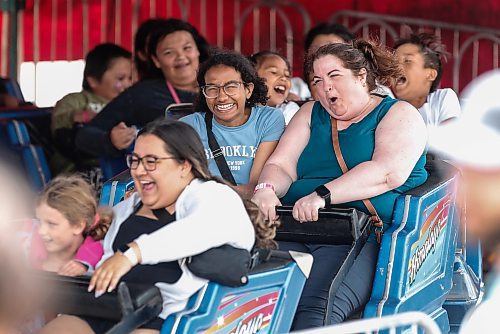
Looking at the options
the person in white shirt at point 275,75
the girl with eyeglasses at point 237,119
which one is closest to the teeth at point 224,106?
the girl with eyeglasses at point 237,119

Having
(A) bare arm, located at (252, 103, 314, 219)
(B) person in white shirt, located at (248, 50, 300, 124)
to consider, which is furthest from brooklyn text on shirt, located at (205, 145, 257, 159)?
(B) person in white shirt, located at (248, 50, 300, 124)

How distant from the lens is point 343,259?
3812 millimetres

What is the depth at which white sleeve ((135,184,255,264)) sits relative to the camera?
2.98 meters

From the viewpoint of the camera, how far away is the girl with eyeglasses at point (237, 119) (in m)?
4.14

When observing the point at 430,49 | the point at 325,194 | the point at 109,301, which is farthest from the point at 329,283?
the point at 430,49

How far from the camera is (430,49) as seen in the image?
4836mm

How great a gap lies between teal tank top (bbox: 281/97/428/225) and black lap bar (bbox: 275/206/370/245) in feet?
0.42

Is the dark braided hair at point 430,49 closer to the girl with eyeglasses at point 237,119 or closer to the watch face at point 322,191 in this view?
the girl with eyeglasses at point 237,119

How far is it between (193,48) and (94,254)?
228 cm

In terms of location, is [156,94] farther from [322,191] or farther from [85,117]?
[322,191]

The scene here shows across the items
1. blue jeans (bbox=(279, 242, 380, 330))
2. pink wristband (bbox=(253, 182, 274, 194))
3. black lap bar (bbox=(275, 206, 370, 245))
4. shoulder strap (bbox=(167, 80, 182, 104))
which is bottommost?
blue jeans (bbox=(279, 242, 380, 330))

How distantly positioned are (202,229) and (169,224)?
98 mm

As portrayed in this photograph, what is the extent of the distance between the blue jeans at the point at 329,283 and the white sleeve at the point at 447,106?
1.07 metres

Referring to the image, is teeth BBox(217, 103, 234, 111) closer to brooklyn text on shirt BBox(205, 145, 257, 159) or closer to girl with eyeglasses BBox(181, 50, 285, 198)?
girl with eyeglasses BBox(181, 50, 285, 198)
